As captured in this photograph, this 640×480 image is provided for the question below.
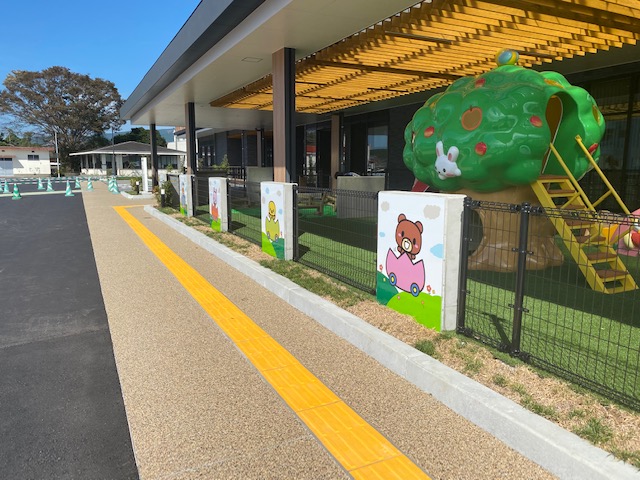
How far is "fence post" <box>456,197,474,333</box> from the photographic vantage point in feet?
14.2

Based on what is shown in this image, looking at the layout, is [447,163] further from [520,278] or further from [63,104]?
[63,104]

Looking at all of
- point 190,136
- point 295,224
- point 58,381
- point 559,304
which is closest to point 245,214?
point 190,136

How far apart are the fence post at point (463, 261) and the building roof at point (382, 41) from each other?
3.90 m

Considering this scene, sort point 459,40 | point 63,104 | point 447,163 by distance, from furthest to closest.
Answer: point 63,104, point 459,40, point 447,163

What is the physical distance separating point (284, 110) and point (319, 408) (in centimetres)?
781

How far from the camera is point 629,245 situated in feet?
24.2

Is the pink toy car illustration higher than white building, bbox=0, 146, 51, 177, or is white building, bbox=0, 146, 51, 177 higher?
white building, bbox=0, 146, 51, 177

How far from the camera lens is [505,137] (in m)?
6.19

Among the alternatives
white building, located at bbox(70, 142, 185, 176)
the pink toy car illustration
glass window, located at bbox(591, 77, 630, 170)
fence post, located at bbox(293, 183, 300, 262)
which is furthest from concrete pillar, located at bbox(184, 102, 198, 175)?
white building, located at bbox(70, 142, 185, 176)

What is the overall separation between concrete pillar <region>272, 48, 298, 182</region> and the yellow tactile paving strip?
4.95 m

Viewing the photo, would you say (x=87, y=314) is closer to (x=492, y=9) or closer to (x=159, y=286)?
(x=159, y=286)

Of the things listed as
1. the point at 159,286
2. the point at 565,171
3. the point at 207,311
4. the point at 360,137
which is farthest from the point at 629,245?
the point at 360,137

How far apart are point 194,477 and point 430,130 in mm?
5916

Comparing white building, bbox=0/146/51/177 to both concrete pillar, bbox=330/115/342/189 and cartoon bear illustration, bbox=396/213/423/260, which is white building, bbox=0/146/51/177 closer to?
concrete pillar, bbox=330/115/342/189
